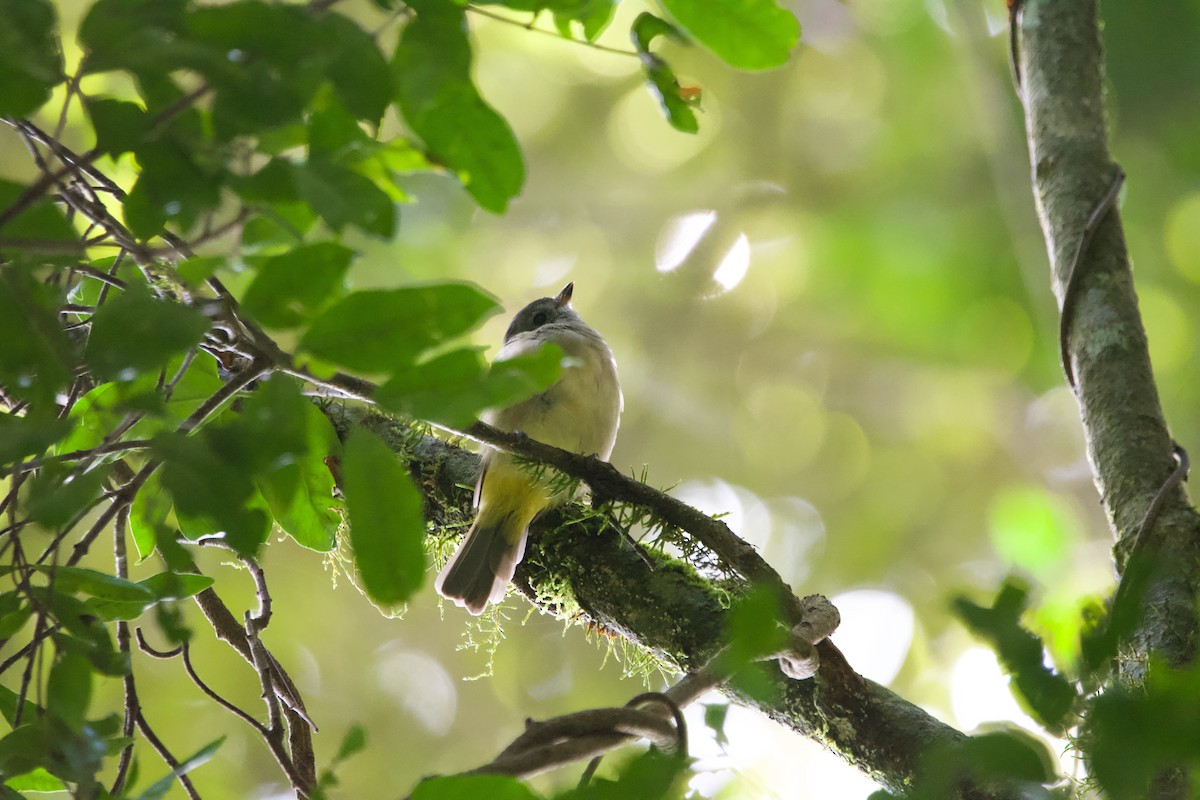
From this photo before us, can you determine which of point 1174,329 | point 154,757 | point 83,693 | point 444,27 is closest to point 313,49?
point 444,27

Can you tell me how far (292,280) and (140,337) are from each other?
0.16 m

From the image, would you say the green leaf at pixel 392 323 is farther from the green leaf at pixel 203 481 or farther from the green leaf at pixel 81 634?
the green leaf at pixel 81 634

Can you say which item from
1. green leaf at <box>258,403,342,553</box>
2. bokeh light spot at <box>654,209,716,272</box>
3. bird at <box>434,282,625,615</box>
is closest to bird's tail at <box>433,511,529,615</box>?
bird at <box>434,282,625,615</box>

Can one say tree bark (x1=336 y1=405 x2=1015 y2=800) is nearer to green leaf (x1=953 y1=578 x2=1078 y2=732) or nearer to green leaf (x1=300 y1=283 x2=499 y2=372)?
green leaf (x1=953 y1=578 x2=1078 y2=732)

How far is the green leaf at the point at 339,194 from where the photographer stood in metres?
1.00

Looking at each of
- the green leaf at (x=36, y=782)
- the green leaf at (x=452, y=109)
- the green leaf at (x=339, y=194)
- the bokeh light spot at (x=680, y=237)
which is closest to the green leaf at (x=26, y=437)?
the green leaf at (x=339, y=194)

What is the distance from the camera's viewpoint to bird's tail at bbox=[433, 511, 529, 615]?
2.85m

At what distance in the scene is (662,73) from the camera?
1403 mm

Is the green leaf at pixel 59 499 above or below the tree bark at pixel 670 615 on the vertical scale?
below

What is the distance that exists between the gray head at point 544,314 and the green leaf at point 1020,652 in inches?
148

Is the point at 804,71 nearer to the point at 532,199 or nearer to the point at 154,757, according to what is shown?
the point at 532,199

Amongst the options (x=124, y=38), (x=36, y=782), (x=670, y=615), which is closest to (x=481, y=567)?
(x=670, y=615)

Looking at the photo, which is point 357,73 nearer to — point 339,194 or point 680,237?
point 339,194

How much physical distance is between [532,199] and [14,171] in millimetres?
3771
